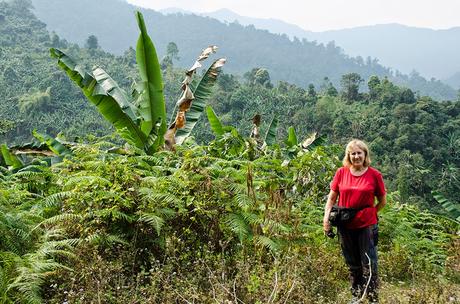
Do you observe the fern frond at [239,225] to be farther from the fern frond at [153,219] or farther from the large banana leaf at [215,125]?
the large banana leaf at [215,125]

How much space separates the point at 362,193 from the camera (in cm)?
380

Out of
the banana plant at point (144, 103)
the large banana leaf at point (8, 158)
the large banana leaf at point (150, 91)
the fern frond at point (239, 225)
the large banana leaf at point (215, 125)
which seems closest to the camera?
the fern frond at point (239, 225)

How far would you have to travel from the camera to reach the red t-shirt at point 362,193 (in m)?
3.81

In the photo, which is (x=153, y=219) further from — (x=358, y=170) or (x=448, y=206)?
(x=448, y=206)

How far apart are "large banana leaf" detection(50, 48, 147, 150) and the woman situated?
3.84 m

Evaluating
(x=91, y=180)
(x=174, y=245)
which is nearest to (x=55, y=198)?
(x=91, y=180)

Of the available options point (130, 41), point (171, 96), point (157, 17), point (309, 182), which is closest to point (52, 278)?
point (309, 182)

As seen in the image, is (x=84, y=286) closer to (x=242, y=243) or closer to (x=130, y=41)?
(x=242, y=243)

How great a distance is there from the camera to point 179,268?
3738 mm

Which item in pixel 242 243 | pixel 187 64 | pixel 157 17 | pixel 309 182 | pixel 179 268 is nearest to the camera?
pixel 179 268

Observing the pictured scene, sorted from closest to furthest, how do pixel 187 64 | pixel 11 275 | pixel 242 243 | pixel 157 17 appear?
pixel 11 275 → pixel 242 243 → pixel 187 64 → pixel 157 17

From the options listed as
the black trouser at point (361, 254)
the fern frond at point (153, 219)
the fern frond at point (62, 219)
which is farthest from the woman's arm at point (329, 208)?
the fern frond at point (62, 219)

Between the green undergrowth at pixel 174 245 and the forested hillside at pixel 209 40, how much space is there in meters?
153

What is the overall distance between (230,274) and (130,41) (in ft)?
584
